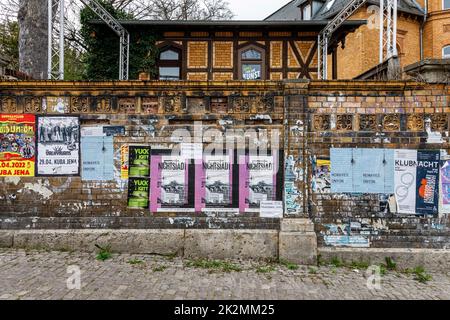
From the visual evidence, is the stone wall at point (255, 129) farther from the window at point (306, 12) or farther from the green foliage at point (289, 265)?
the window at point (306, 12)

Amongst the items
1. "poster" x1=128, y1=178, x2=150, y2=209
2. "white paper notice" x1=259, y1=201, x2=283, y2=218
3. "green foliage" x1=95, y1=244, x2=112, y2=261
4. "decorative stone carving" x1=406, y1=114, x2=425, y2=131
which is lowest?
"green foliage" x1=95, y1=244, x2=112, y2=261

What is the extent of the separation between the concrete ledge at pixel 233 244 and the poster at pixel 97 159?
1.87 meters

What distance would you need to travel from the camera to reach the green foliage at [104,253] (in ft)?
17.5

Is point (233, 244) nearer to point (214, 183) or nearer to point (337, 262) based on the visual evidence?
point (214, 183)

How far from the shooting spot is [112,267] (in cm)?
502

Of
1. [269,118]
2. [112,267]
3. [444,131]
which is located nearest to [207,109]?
[269,118]

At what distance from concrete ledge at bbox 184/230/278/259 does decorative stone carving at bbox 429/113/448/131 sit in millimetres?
3288

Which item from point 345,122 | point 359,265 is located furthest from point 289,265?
point 345,122

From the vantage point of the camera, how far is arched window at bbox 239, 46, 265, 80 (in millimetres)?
13227

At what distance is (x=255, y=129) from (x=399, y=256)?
10.6 feet

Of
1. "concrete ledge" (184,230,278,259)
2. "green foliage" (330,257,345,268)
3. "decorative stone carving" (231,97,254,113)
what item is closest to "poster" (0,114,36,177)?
"concrete ledge" (184,230,278,259)

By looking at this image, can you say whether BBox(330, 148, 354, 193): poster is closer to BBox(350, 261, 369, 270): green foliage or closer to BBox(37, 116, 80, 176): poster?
BBox(350, 261, 369, 270): green foliage

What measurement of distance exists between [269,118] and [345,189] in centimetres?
181

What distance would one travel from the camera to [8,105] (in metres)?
5.70
